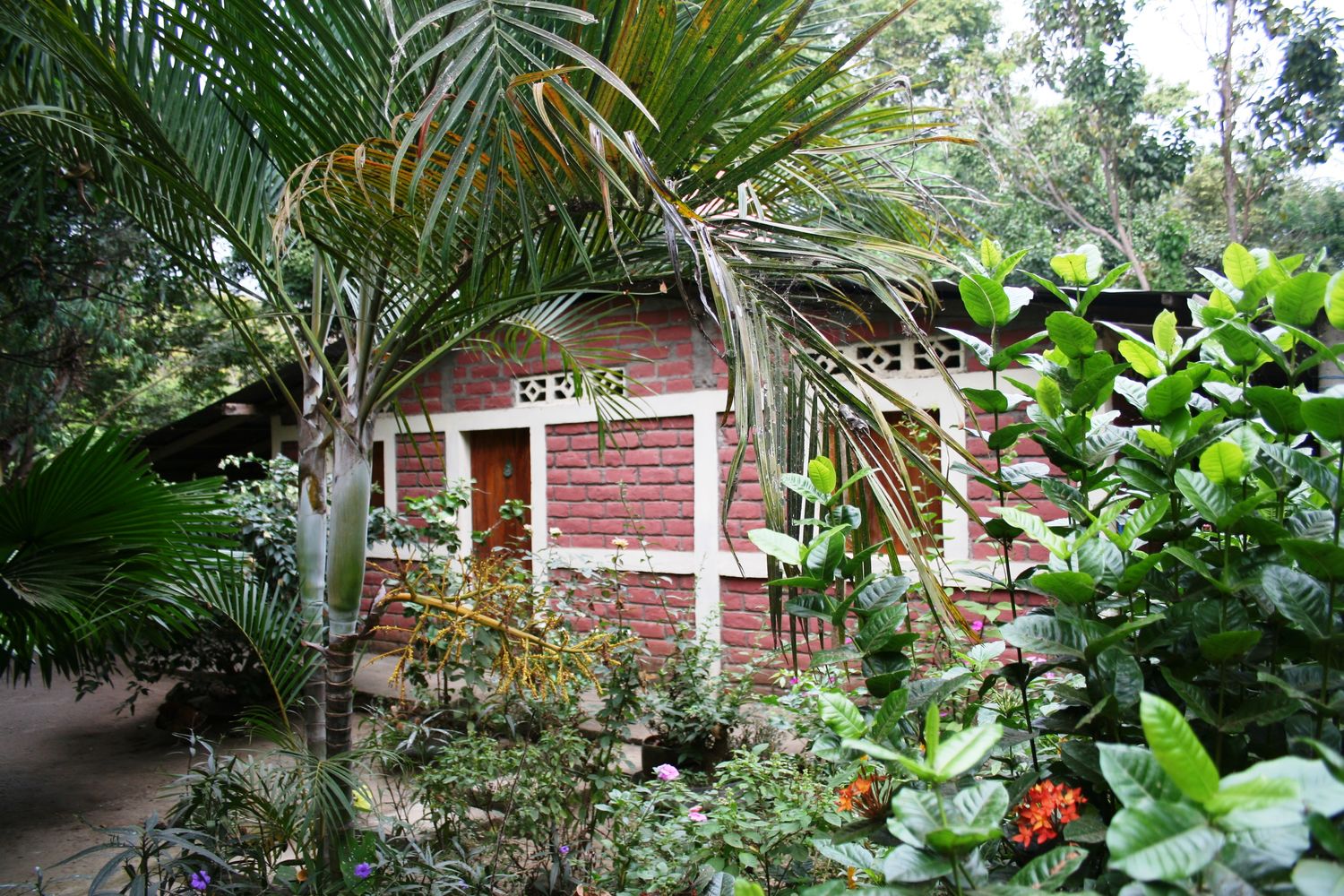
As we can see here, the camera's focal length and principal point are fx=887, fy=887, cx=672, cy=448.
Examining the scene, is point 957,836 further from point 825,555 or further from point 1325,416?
point 1325,416

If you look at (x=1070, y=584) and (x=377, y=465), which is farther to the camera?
(x=377, y=465)

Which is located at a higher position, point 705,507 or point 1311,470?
point 1311,470

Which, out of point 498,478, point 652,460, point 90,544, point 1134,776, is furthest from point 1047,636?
point 498,478

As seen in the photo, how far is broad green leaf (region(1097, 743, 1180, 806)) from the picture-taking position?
654 mm

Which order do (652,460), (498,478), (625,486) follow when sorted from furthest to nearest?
(498,478), (625,486), (652,460)

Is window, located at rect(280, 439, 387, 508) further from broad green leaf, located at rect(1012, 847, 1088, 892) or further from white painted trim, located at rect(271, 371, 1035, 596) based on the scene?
broad green leaf, located at rect(1012, 847, 1088, 892)

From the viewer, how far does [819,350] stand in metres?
1.61

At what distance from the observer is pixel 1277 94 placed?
496 inches

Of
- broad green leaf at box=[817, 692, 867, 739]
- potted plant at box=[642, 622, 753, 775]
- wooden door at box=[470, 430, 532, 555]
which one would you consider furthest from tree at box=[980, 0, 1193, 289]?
broad green leaf at box=[817, 692, 867, 739]

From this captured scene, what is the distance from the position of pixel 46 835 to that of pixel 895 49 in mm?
17363

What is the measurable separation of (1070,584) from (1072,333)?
0.35 m

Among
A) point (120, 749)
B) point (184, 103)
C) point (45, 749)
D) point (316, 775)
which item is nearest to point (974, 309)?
point (316, 775)

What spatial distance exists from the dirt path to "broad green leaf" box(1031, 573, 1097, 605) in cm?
285

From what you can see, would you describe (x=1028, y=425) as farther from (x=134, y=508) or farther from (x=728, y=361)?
(x=134, y=508)
